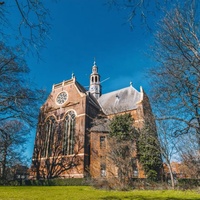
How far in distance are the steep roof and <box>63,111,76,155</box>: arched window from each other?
554cm

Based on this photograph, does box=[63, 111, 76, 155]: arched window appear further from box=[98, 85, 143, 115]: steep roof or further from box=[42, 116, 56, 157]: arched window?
box=[98, 85, 143, 115]: steep roof

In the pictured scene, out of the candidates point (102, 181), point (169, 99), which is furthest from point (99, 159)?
point (169, 99)

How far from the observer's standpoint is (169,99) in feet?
22.9

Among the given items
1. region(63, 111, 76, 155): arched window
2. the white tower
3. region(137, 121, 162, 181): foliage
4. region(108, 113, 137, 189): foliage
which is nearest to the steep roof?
the white tower

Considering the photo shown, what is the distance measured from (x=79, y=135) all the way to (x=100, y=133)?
9.43ft

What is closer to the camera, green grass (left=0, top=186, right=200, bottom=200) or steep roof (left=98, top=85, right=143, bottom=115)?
green grass (left=0, top=186, right=200, bottom=200)

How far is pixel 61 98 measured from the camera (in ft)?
98.0

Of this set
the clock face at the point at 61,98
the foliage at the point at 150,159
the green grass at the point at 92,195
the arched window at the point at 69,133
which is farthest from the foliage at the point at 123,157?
the clock face at the point at 61,98

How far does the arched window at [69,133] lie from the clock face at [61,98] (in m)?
2.81

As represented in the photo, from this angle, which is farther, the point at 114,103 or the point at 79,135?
the point at 114,103

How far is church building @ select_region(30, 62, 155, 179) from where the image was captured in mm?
23062

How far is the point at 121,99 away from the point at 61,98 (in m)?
10.0

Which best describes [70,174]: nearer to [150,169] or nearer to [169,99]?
[150,169]

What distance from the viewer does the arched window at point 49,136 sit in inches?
1069
